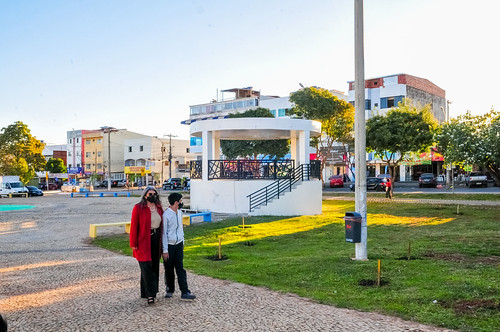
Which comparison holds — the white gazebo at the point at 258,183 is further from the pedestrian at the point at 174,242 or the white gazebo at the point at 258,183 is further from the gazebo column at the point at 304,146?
the pedestrian at the point at 174,242

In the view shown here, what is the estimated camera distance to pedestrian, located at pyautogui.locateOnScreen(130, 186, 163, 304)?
7254 mm

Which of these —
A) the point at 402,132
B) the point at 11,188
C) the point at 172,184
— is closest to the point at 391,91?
the point at 172,184

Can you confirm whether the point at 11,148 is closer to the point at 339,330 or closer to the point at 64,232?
the point at 64,232

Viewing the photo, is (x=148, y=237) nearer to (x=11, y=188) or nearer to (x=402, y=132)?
(x=402, y=132)

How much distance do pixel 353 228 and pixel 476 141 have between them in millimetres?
16353

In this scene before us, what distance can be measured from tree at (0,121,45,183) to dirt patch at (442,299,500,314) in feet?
197

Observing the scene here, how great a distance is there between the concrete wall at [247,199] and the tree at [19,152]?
4271 cm

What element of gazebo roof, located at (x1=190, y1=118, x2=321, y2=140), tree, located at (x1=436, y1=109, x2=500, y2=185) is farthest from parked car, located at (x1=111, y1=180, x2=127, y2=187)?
tree, located at (x1=436, y1=109, x2=500, y2=185)

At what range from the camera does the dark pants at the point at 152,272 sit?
725cm

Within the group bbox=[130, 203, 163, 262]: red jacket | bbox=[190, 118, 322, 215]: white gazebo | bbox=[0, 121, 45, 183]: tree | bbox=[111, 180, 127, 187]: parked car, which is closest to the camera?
bbox=[130, 203, 163, 262]: red jacket

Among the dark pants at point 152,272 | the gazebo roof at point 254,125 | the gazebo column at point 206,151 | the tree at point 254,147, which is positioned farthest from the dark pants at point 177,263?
the tree at point 254,147

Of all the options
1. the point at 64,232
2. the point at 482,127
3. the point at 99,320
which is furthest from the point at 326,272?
the point at 482,127

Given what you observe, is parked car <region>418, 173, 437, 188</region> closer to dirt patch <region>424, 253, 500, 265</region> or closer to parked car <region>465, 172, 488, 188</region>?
parked car <region>465, 172, 488, 188</region>

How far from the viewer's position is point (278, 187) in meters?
23.0
